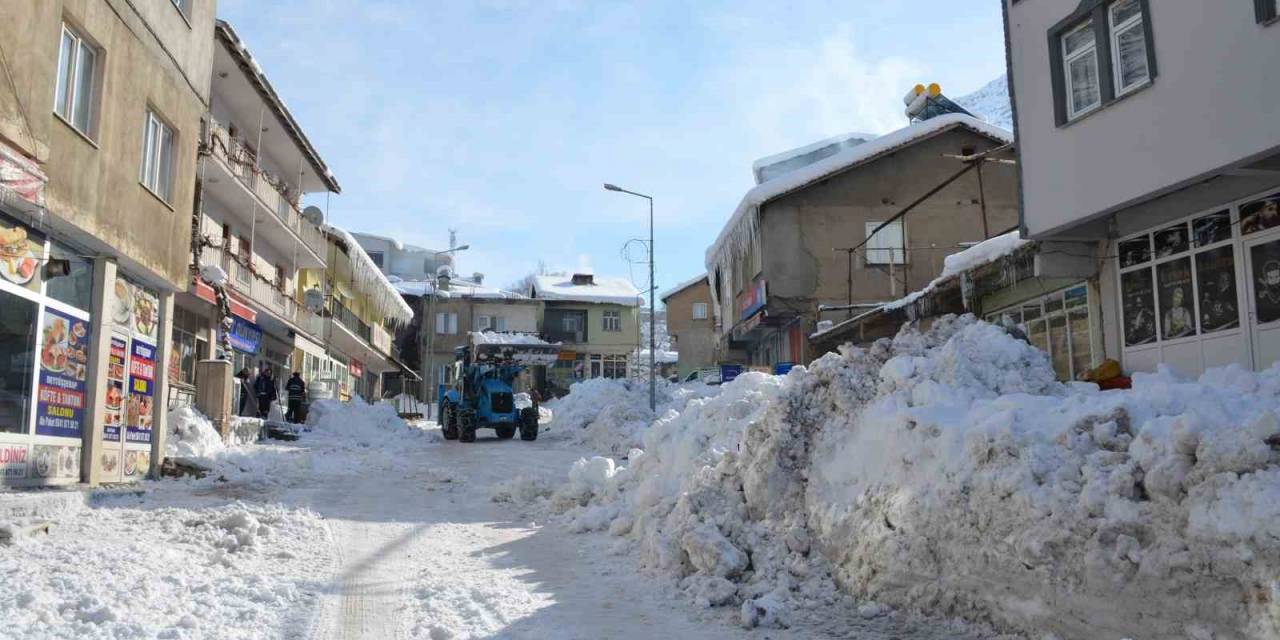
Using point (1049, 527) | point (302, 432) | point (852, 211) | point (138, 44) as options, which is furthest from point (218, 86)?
point (1049, 527)

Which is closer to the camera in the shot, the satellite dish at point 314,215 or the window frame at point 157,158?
the window frame at point 157,158

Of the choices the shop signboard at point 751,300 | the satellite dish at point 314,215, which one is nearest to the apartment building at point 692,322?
the shop signboard at point 751,300

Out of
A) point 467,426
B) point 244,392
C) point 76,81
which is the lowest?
point 467,426

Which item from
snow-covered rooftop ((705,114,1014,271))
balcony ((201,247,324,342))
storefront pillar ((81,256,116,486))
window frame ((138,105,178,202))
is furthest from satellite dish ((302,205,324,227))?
storefront pillar ((81,256,116,486))

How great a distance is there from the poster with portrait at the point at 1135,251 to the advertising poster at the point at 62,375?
1312 centimetres

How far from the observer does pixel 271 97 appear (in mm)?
24078

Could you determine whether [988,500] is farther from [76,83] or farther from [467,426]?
[467,426]

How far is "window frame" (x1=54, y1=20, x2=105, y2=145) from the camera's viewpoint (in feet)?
30.9

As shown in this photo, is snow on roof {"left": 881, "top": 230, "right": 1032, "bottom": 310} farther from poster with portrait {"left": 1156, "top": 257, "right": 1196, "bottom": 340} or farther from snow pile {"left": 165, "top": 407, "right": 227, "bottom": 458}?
snow pile {"left": 165, "top": 407, "right": 227, "bottom": 458}

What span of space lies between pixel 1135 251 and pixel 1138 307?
29.9 inches

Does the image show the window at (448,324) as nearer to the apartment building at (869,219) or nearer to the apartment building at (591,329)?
the apartment building at (591,329)

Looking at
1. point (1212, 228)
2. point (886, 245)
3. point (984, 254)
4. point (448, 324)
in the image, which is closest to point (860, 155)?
point (886, 245)

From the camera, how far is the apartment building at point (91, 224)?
28.7ft

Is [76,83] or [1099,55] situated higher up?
[1099,55]
